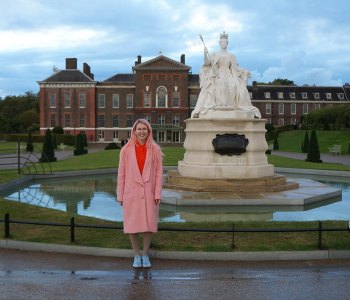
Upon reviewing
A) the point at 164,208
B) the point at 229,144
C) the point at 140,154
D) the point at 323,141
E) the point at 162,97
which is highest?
the point at 162,97

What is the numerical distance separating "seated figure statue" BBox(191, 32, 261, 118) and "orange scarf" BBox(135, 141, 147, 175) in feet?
27.0

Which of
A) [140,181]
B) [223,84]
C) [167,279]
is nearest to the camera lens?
[167,279]

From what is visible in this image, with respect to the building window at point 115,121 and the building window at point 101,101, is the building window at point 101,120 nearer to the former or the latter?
the building window at point 115,121

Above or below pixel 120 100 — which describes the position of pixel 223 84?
below

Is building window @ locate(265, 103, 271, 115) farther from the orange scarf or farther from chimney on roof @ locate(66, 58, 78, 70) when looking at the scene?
the orange scarf

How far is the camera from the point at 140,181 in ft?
21.7

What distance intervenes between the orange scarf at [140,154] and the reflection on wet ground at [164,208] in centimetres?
427

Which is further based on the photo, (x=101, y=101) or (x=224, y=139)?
(x=101, y=101)

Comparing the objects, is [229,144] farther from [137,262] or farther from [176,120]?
[176,120]

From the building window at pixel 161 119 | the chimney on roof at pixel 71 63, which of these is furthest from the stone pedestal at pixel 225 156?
the chimney on roof at pixel 71 63

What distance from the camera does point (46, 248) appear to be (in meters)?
7.78

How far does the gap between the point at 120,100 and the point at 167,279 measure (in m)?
77.0

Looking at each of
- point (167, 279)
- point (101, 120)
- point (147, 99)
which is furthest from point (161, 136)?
point (167, 279)

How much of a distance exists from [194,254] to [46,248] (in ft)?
8.03
